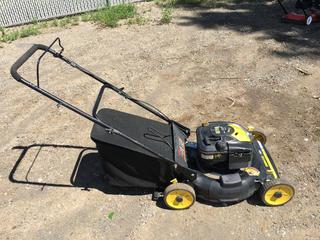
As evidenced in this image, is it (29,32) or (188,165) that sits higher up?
(188,165)

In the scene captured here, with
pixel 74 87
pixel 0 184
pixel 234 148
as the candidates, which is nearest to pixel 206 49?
pixel 74 87

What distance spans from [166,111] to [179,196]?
221 centimetres

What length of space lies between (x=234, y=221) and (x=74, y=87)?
4081 millimetres

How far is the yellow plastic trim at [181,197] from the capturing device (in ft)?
13.8

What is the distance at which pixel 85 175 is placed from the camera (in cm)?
504

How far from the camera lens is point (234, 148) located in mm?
4035

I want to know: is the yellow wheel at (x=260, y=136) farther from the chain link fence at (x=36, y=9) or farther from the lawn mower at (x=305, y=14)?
the chain link fence at (x=36, y=9)

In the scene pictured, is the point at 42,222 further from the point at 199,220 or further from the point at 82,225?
the point at 199,220

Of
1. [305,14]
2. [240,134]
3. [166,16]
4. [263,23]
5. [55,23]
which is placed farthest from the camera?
[55,23]

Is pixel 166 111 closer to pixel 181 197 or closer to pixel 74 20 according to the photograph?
pixel 181 197

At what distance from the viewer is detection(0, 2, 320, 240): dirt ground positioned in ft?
14.1

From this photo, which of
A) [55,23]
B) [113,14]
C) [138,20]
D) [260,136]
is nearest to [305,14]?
[138,20]

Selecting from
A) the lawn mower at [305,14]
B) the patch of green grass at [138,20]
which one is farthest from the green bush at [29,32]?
the lawn mower at [305,14]

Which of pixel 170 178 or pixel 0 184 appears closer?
pixel 170 178
